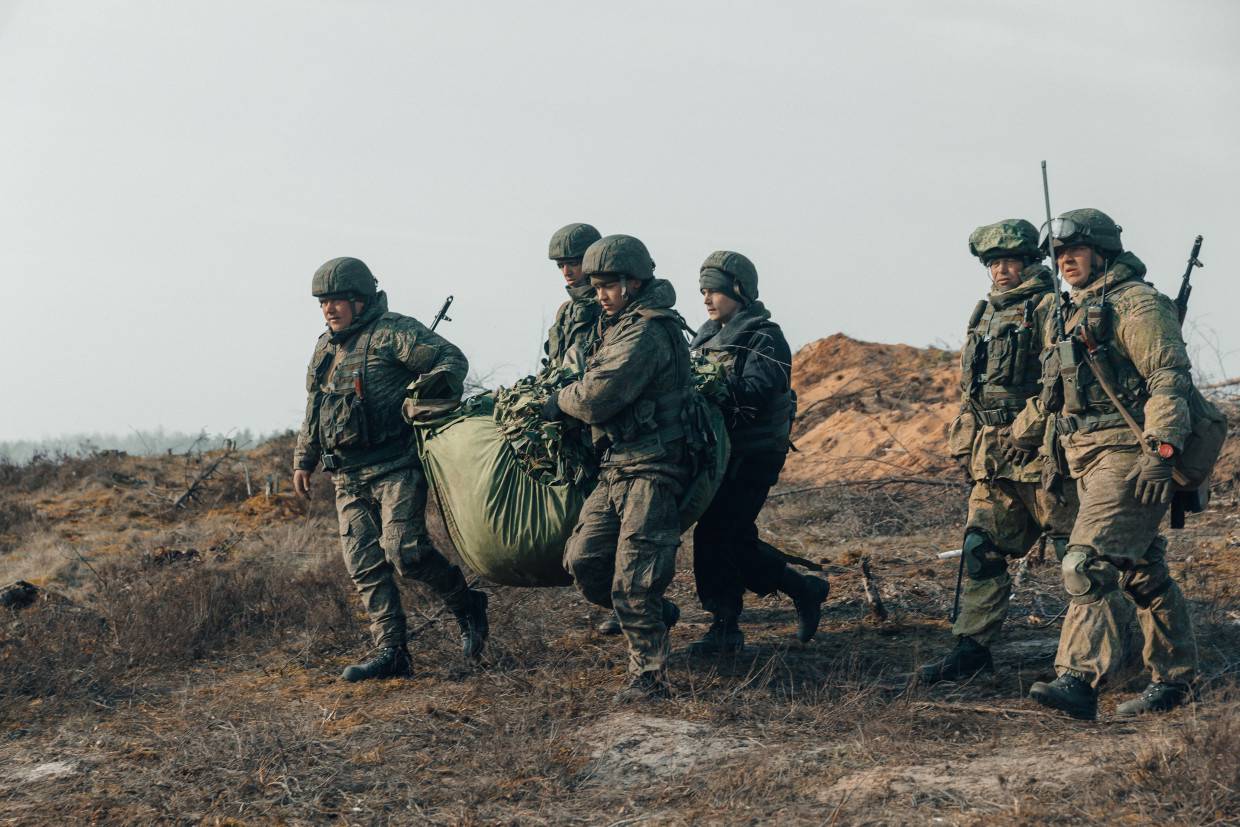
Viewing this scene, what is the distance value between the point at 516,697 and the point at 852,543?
468 centimetres

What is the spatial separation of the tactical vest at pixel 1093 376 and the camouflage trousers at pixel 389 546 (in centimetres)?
308

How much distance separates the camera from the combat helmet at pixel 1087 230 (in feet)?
17.0

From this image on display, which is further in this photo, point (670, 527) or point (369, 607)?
point (369, 607)

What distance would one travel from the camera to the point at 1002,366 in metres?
5.77

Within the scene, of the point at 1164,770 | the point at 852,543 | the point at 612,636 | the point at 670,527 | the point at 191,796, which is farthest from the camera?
the point at 852,543

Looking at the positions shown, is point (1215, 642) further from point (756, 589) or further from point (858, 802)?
point (858, 802)

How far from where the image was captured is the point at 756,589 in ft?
21.7

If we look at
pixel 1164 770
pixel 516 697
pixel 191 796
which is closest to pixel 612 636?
pixel 516 697

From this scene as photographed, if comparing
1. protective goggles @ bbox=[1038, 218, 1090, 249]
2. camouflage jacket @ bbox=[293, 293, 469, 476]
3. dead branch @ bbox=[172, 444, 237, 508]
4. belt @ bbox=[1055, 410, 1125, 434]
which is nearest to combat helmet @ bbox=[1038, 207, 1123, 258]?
protective goggles @ bbox=[1038, 218, 1090, 249]

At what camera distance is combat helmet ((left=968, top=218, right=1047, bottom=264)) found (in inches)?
227

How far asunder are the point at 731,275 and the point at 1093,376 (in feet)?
6.58

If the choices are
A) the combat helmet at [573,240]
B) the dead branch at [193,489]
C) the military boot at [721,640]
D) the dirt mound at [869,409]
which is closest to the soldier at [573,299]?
the combat helmet at [573,240]

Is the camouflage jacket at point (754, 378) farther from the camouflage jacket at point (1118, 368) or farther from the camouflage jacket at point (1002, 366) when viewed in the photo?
the camouflage jacket at point (1118, 368)

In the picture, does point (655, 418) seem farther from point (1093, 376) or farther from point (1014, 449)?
point (1093, 376)
